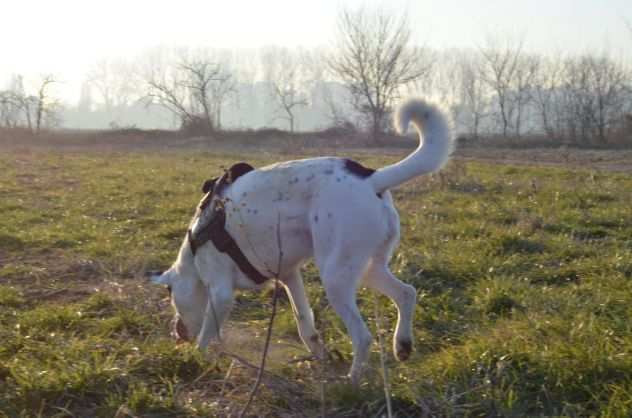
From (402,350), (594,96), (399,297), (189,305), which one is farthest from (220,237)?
(594,96)

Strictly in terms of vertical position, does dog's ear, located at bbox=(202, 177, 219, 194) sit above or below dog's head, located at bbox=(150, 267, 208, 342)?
above

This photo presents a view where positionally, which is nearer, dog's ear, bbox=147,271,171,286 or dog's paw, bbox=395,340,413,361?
dog's paw, bbox=395,340,413,361

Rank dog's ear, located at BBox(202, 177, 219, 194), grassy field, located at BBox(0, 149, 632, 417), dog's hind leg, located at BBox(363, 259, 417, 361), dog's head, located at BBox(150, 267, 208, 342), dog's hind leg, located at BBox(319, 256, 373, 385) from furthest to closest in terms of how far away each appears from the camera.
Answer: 1. dog's ear, located at BBox(202, 177, 219, 194)
2. dog's head, located at BBox(150, 267, 208, 342)
3. dog's hind leg, located at BBox(363, 259, 417, 361)
4. dog's hind leg, located at BBox(319, 256, 373, 385)
5. grassy field, located at BBox(0, 149, 632, 417)

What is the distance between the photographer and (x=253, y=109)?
96.9 meters

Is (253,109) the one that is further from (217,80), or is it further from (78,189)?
(78,189)

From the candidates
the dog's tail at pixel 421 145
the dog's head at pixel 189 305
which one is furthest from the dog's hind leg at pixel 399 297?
the dog's head at pixel 189 305

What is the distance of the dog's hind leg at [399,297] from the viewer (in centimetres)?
384

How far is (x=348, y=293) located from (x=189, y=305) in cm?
133

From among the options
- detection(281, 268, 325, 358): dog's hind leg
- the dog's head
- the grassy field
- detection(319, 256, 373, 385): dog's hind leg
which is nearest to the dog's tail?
detection(319, 256, 373, 385): dog's hind leg

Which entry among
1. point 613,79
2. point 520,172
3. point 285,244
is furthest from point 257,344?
point 613,79

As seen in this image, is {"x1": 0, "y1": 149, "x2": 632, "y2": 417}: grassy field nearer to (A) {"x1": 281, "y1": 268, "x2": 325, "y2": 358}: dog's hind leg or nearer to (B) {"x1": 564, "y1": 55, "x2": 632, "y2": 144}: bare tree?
(A) {"x1": 281, "y1": 268, "x2": 325, "y2": 358}: dog's hind leg

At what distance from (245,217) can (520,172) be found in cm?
1316

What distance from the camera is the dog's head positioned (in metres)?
4.27

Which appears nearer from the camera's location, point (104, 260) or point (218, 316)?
point (218, 316)
